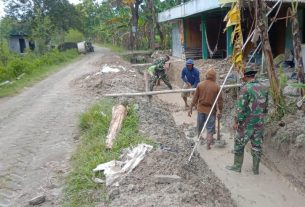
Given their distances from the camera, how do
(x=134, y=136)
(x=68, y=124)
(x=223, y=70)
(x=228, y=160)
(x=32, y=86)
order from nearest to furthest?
(x=134, y=136)
(x=228, y=160)
(x=68, y=124)
(x=223, y=70)
(x=32, y=86)

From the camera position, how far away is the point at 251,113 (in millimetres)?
6160

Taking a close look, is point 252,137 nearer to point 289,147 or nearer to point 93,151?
point 289,147

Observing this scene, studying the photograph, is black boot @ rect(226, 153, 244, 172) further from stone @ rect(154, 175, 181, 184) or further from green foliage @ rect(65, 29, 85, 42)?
green foliage @ rect(65, 29, 85, 42)

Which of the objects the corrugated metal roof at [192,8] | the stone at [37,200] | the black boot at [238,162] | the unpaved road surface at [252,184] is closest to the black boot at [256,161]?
the unpaved road surface at [252,184]

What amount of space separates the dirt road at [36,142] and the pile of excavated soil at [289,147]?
13.1 feet

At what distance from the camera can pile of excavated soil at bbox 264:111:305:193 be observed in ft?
20.5

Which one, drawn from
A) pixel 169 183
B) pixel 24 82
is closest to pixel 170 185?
pixel 169 183

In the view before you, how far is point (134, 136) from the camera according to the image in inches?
266

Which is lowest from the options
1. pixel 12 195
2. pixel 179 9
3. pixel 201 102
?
pixel 12 195

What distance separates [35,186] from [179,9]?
13978 millimetres

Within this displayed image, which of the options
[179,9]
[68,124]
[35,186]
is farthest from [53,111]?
[179,9]

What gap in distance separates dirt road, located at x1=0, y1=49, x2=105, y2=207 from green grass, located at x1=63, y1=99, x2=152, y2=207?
0.80 feet

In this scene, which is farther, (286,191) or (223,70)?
(223,70)

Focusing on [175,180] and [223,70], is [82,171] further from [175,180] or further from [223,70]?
[223,70]
